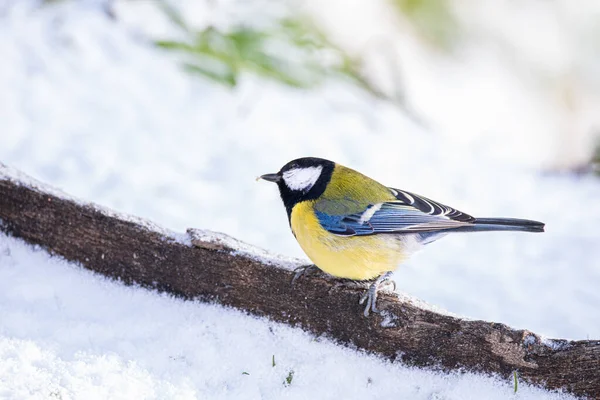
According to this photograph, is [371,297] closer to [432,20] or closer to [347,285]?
[347,285]

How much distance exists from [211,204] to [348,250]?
1871mm

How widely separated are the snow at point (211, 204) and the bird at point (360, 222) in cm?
32

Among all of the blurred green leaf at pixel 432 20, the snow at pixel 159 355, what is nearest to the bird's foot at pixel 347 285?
the snow at pixel 159 355

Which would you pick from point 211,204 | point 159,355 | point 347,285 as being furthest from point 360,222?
point 211,204

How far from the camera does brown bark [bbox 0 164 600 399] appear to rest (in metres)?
2.41

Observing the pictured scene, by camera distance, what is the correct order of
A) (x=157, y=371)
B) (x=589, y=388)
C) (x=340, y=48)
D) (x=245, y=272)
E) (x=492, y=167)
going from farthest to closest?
(x=340, y=48) → (x=492, y=167) → (x=245, y=272) → (x=157, y=371) → (x=589, y=388)

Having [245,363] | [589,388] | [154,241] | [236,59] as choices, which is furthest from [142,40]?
[589,388]

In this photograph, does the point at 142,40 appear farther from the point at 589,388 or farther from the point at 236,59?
the point at 589,388

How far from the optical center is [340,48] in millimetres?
6531

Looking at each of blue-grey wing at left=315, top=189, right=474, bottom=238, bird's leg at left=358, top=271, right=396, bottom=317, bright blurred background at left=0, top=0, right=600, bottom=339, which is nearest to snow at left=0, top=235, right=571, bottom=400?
bird's leg at left=358, top=271, right=396, bottom=317

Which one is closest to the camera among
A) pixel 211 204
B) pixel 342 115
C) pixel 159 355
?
pixel 159 355

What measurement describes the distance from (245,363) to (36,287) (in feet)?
2.95

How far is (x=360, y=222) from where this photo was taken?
9.12ft

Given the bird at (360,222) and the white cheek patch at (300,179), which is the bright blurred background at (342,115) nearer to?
the bird at (360,222)
